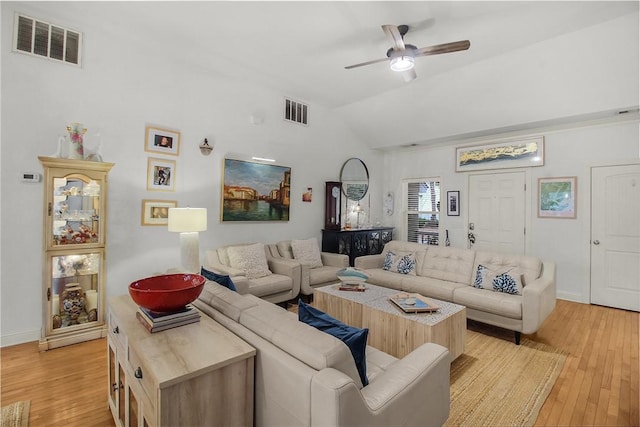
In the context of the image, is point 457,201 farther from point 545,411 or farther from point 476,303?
point 545,411

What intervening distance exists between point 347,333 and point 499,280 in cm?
260

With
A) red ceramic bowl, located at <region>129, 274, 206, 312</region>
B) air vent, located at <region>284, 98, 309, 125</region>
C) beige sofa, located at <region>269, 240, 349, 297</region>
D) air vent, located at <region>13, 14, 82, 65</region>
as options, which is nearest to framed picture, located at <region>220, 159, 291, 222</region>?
beige sofa, located at <region>269, 240, 349, 297</region>

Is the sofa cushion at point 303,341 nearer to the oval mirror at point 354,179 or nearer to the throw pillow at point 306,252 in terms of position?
the throw pillow at point 306,252

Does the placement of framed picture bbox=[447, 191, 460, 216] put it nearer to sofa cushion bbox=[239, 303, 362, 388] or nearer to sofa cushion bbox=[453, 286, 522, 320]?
sofa cushion bbox=[453, 286, 522, 320]

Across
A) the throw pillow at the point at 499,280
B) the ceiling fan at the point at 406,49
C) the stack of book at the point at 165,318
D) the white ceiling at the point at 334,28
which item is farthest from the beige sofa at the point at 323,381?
the white ceiling at the point at 334,28

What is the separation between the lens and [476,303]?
3209 mm

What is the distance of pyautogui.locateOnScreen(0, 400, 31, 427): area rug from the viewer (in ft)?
6.17

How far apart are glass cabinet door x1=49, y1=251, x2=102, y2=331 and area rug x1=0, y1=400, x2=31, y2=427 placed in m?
0.94

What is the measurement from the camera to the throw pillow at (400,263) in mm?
4105

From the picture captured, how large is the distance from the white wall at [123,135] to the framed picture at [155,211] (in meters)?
0.06

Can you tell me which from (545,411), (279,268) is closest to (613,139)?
(545,411)

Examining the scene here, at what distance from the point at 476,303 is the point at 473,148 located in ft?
10.8

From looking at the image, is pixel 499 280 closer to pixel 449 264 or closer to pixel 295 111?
pixel 449 264

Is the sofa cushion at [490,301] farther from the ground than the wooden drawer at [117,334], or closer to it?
closer to it
